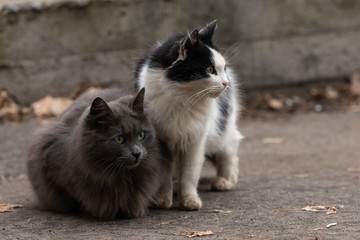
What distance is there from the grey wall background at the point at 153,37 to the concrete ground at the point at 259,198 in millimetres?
880

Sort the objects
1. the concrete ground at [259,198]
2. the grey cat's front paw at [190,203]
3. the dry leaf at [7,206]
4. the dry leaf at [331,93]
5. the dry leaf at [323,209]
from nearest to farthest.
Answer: the concrete ground at [259,198] → the dry leaf at [323,209] → the grey cat's front paw at [190,203] → the dry leaf at [7,206] → the dry leaf at [331,93]

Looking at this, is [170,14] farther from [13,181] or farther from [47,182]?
[47,182]

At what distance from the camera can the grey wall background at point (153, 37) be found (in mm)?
7594

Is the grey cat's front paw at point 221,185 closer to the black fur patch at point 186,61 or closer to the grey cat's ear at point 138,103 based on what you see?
the black fur patch at point 186,61

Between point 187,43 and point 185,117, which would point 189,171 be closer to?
point 185,117

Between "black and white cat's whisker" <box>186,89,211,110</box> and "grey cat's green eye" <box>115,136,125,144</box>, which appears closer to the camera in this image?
"grey cat's green eye" <box>115,136,125,144</box>

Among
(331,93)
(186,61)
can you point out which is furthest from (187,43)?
(331,93)

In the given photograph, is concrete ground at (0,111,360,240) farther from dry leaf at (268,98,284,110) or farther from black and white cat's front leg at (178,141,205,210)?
dry leaf at (268,98,284,110)

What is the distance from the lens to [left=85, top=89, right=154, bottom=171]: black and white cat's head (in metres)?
3.60

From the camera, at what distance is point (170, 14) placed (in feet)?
26.1

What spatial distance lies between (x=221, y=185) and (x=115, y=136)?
1411mm

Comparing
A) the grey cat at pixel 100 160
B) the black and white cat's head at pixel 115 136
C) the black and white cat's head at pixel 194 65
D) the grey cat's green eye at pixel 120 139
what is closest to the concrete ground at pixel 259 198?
the grey cat at pixel 100 160

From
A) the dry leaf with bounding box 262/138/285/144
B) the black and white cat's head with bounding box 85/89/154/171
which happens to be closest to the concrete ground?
the dry leaf with bounding box 262/138/285/144

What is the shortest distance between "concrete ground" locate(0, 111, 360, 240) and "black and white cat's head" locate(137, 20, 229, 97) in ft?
2.78
